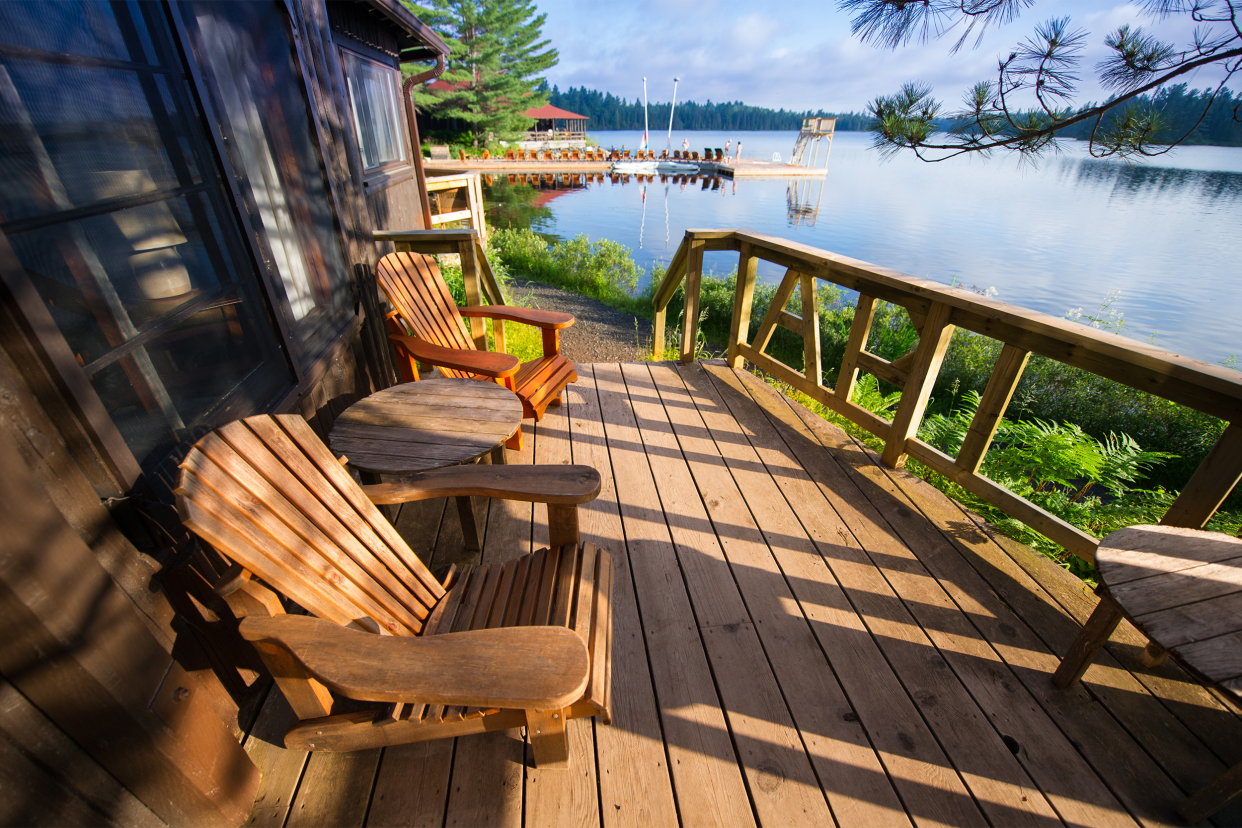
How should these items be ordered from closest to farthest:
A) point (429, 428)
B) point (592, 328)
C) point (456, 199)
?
point (429, 428) < point (592, 328) < point (456, 199)

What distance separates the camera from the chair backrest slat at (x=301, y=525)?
39.2 inches

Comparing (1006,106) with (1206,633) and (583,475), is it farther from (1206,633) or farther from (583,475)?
(583,475)

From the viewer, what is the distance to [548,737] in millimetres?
1137

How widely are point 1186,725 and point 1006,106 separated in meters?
3.09

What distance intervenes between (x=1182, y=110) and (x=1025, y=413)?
4995 millimetres

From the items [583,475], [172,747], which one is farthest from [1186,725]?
[172,747]

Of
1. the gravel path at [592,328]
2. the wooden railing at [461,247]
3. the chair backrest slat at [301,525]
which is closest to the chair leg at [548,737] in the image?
the chair backrest slat at [301,525]

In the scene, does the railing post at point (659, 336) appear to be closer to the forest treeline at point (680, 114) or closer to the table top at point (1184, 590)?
the table top at point (1184, 590)

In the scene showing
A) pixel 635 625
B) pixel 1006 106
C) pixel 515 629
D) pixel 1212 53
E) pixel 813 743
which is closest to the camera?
pixel 515 629

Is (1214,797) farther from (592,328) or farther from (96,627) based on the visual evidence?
(592,328)

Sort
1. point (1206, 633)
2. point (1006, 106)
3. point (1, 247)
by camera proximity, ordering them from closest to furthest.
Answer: point (1, 247)
point (1206, 633)
point (1006, 106)

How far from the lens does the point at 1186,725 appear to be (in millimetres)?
1399

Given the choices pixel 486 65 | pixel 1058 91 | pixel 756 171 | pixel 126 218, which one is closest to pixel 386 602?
pixel 126 218

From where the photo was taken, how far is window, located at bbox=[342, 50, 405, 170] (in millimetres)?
4727
